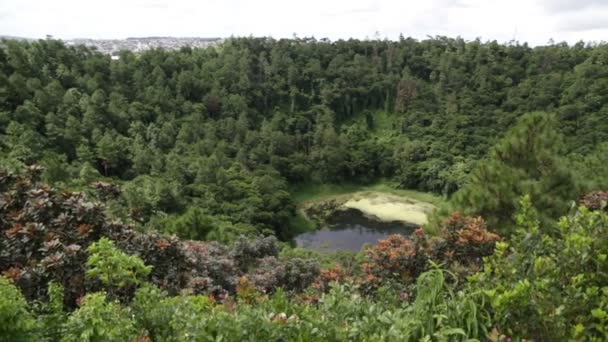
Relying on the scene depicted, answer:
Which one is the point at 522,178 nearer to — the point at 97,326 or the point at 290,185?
the point at 97,326

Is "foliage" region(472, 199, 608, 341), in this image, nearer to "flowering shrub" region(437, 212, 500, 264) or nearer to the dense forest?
the dense forest

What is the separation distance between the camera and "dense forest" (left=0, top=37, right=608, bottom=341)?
2.47 metres

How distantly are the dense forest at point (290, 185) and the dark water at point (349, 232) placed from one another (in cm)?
240

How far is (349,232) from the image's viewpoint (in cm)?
3522

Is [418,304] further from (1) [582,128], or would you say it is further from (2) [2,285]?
(1) [582,128]

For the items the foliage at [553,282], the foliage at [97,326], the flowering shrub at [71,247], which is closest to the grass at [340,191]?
the flowering shrub at [71,247]

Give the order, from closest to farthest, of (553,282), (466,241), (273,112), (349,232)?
(553,282), (466,241), (349,232), (273,112)

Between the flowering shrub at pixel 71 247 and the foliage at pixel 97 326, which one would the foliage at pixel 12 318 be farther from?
the flowering shrub at pixel 71 247

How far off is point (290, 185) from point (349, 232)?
450 inches

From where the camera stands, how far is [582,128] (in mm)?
44438

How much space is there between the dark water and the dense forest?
94.5 inches

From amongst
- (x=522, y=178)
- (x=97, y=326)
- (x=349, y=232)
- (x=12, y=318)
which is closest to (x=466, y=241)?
(x=522, y=178)

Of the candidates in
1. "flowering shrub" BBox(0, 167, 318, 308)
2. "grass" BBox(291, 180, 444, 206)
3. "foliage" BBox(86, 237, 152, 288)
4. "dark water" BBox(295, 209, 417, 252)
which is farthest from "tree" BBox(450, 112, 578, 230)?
"grass" BBox(291, 180, 444, 206)

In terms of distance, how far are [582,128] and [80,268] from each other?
162 ft
